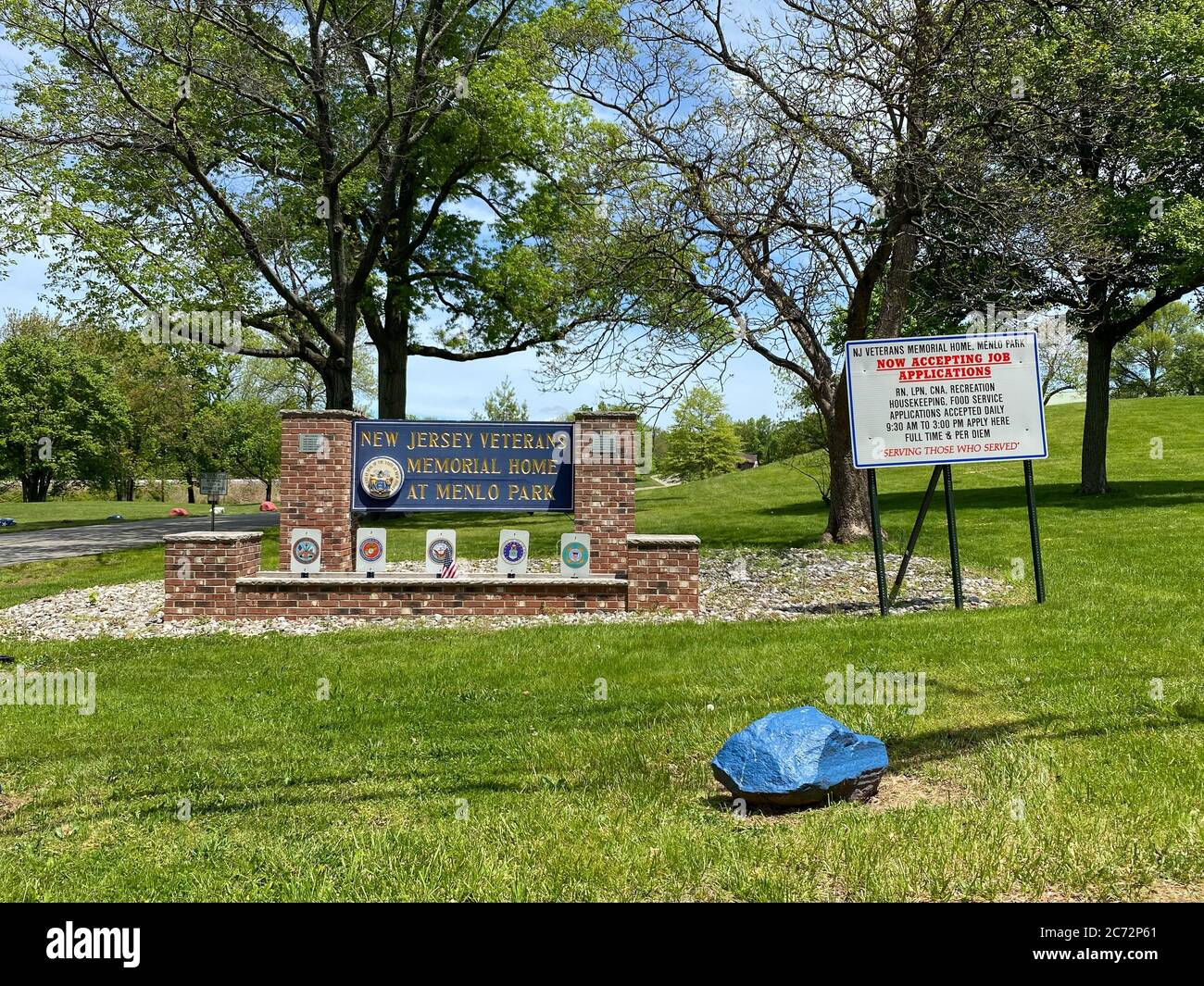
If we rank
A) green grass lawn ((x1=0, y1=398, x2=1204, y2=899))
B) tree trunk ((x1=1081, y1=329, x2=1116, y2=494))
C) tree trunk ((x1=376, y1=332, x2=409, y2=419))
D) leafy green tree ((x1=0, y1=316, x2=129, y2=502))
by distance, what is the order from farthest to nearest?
leafy green tree ((x1=0, y1=316, x2=129, y2=502)) → tree trunk ((x1=376, y1=332, x2=409, y2=419)) → tree trunk ((x1=1081, y1=329, x2=1116, y2=494)) → green grass lawn ((x1=0, y1=398, x2=1204, y2=899))

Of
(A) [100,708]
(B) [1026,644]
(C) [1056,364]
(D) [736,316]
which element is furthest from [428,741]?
(C) [1056,364]

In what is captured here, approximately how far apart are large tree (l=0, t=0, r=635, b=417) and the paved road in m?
5.65

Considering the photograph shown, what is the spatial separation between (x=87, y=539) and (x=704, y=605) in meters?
18.6

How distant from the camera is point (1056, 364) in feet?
157

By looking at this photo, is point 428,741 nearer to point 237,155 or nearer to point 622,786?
point 622,786

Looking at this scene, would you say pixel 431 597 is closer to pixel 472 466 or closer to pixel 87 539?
pixel 472 466

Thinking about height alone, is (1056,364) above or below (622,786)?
above

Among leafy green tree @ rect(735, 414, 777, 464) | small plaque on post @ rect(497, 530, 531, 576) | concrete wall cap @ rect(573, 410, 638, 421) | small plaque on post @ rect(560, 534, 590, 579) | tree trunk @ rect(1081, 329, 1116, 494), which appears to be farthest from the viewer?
leafy green tree @ rect(735, 414, 777, 464)

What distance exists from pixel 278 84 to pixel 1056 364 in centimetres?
4466

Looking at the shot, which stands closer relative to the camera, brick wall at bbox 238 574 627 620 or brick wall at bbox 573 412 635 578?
brick wall at bbox 238 574 627 620

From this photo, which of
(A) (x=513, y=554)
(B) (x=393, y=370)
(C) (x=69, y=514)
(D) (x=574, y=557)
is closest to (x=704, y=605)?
(D) (x=574, y=557)

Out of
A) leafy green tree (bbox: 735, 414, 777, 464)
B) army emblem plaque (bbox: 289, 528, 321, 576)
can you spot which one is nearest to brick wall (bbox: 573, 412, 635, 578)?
army emblem plaque (bbox: 289, 528, 321, 576)

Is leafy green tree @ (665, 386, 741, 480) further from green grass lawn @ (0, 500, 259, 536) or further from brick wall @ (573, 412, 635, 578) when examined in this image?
brick wall @ (573, 412, 635, 578)

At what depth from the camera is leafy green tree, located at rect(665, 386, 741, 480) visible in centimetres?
5916
